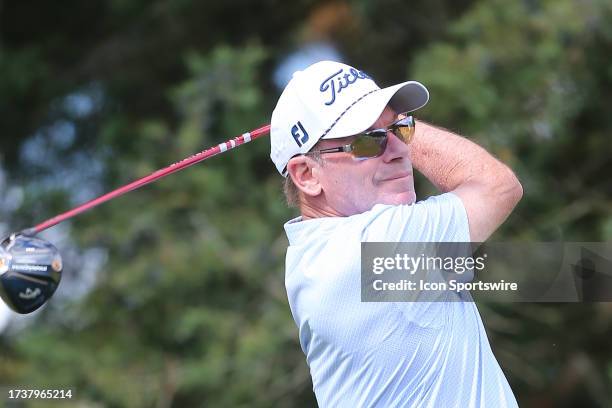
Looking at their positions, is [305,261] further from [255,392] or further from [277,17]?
[277,17]

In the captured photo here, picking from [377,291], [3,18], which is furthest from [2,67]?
[377,291]

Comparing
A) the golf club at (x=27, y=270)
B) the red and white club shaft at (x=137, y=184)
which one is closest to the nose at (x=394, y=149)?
the red and white club shaft at (x=137, y=184)

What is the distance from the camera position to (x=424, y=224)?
220 centimetres

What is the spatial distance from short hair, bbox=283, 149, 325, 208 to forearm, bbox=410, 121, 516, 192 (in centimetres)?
28

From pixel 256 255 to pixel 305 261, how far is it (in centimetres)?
425

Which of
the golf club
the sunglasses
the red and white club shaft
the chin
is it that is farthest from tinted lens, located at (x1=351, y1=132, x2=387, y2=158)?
the golf club

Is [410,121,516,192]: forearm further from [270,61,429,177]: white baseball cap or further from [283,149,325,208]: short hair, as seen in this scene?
[283,149,325,208]: short hair

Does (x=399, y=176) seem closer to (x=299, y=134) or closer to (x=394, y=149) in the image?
(x=394, y=149)

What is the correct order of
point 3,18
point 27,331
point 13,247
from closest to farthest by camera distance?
point 13,247, point 27,331, point 3,18

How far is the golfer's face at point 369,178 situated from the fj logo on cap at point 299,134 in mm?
44

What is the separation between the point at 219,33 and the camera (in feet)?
25.2

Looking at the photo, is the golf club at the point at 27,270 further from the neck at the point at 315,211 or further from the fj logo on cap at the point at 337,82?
the fj logo on cap at the point at 337,82

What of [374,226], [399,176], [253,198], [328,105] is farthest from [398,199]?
[253,198]

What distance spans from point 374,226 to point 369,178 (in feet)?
0.64
